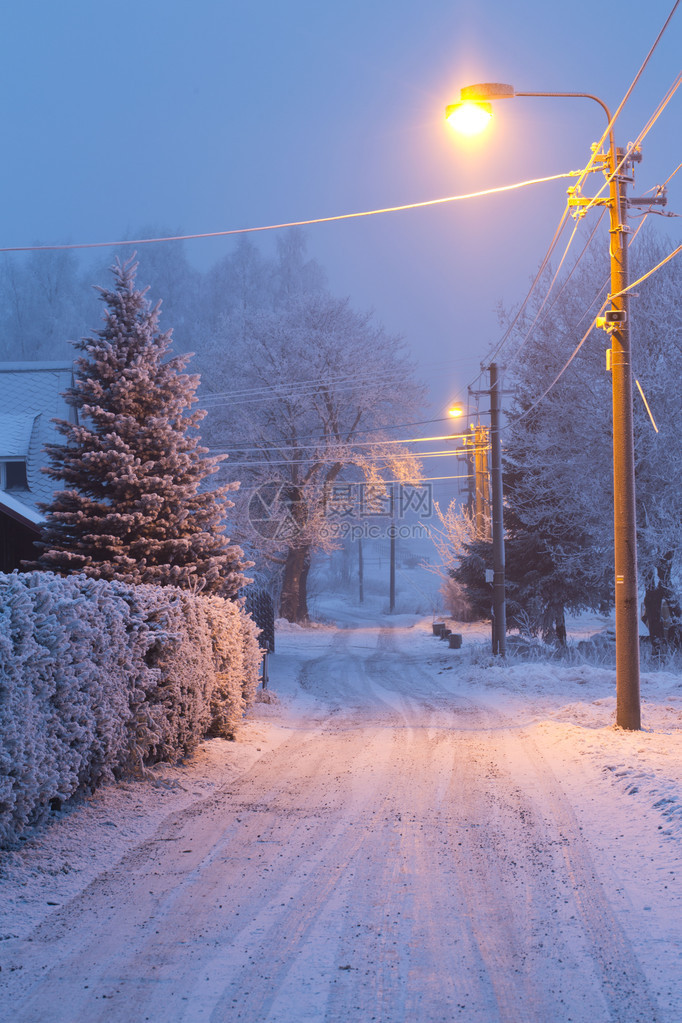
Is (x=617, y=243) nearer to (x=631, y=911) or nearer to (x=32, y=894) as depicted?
(x=631, y=911)

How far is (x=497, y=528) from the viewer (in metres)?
24.0

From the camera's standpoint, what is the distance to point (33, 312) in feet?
202

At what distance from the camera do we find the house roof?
71.8 feet

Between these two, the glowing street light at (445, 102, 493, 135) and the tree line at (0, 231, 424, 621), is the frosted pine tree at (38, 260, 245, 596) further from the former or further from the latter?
the glowing street light at (445, 102, 493, 135)

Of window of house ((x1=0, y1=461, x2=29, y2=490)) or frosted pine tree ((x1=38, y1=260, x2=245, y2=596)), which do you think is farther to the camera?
window of house ((x1=0, y1=461, x2=29, y2=490))

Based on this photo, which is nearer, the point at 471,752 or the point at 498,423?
the point at 471,752

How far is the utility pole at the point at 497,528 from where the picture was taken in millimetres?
24062

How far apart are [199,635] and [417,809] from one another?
3967mm

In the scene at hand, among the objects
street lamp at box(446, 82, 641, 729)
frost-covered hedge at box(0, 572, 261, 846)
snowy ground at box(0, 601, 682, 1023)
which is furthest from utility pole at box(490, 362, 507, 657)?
frost-covered hedge at box(0, 572, 261, 846)

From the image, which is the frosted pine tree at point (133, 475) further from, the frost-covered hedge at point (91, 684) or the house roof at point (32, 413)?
the frost-covered hedge at point (91, 684)

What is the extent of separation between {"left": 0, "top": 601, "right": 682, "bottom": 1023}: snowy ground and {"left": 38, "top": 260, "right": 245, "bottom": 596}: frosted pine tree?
550 cm

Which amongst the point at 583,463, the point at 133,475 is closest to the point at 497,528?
the point at 583,463

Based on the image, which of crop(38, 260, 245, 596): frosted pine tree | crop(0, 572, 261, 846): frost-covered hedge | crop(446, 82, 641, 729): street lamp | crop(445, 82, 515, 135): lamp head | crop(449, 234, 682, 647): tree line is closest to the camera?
crop(0, 572, 261, 846): frost-covered hedge

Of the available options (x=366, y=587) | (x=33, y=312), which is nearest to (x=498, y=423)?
(x=33, y=312)
